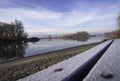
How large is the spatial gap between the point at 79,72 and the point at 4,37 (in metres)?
105

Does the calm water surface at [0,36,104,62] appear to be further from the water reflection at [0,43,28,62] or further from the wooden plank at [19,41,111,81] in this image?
the wooden plank at [19,41,111,81]

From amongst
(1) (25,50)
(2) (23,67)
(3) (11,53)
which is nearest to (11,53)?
(3) (11,53)

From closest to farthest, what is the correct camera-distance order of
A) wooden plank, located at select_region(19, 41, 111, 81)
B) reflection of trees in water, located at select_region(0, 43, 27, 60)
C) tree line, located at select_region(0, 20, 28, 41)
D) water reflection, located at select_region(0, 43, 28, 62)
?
wooden plank, located at select_region(19, 41, 111, 81)
water reflection, located at select_region(0, 43, 28, 62)
reflection of trees in water, located at select_region(0, 43, 27, 60)
tree line, located at select_region(0, 20, 28, 41)

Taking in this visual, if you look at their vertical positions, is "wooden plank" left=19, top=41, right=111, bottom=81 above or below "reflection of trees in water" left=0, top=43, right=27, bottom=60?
above

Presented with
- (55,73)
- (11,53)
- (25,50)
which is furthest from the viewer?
(25,50)

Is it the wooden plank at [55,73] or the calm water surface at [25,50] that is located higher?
the wooden plank at [55,73]

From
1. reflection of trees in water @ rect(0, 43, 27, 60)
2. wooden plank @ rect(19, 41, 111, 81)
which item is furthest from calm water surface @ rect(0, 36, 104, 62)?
wooden plank @ rect(19, 41, 111, 81)

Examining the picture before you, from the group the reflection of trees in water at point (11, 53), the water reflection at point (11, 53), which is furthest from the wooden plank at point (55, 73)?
the reflection of trees in water at point (11, 53)

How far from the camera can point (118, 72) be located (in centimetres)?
112

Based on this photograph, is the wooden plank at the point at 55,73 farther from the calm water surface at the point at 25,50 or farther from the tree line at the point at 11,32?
the tree line at the point at 11,32

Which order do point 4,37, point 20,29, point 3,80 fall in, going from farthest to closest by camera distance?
point 20,29 < point 4,37 < point 3,80

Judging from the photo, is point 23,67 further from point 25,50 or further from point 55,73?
point 25,50

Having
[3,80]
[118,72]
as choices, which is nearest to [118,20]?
[3,80]

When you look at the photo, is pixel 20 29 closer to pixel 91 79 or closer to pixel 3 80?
pixel 3 80
